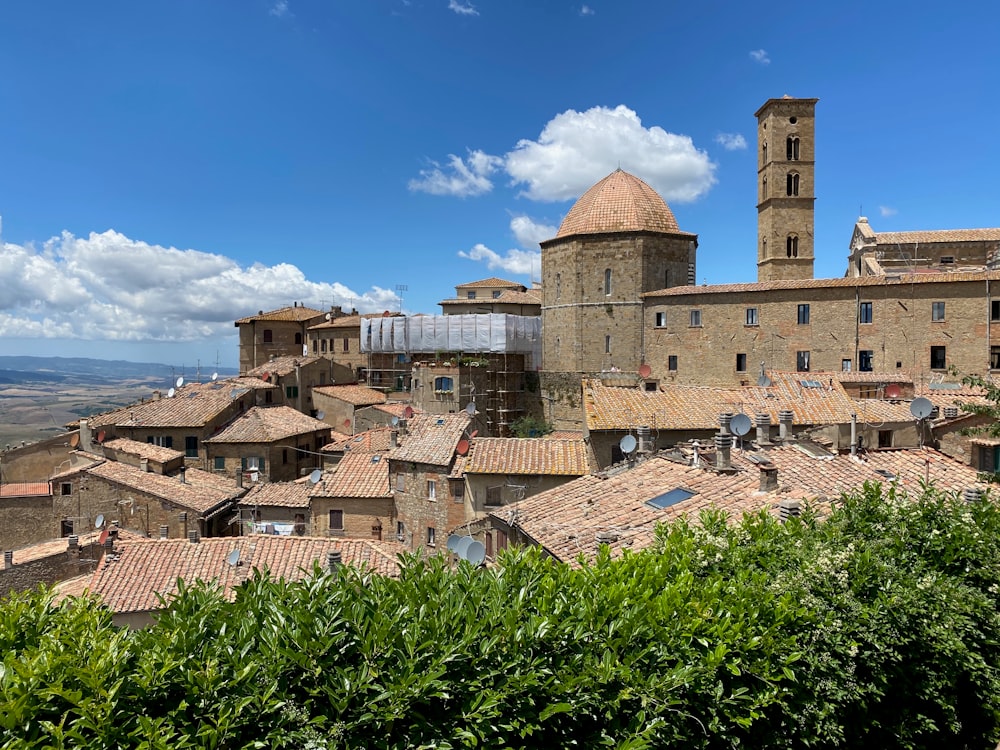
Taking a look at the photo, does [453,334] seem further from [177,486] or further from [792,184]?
[792,184]

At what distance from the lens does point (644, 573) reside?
689 cm

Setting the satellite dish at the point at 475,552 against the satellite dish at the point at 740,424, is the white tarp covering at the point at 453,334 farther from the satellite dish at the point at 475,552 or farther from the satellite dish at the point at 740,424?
the satellite dish at the point at 475,552

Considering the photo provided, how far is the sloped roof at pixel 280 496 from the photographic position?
90.4ft

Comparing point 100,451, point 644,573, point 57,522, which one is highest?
point 644,573

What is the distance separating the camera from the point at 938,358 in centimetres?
3341

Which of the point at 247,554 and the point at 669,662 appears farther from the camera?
the point at 247,554

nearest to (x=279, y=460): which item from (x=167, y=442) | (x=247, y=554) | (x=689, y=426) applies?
(x=167, y=442)

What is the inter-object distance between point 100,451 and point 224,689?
Result: 120 ft

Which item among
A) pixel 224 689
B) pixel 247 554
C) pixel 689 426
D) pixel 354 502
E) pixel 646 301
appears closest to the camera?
pixel 224 689

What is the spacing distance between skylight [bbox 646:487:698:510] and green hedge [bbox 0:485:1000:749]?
5.57 meters

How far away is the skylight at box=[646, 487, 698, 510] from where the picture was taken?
1356 cm

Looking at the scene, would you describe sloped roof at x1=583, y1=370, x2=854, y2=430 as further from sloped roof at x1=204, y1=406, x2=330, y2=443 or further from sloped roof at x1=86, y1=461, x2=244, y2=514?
sloped roof at x1=204, y1=406, x2=330, y2=443

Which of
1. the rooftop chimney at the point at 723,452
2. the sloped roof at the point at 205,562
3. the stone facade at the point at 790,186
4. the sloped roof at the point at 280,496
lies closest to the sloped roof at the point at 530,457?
the sloped roof at the point at 205,562

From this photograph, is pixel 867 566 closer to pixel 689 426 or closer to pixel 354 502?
pixel 689 426
